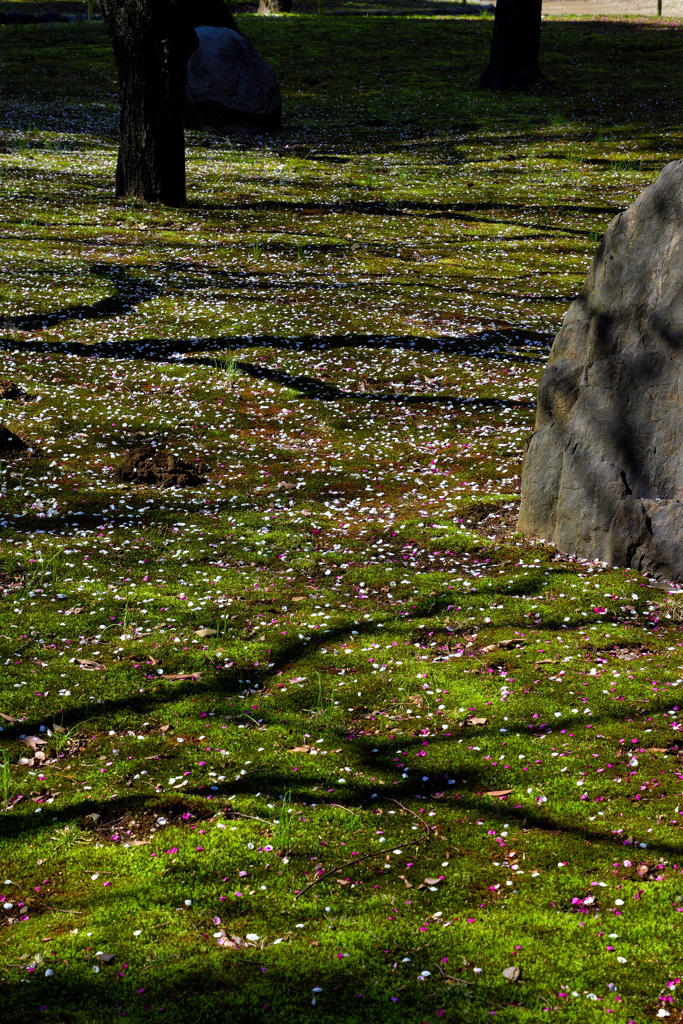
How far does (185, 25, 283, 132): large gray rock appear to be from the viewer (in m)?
29.4

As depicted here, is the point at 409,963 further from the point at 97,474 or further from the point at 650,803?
the point at 97,474

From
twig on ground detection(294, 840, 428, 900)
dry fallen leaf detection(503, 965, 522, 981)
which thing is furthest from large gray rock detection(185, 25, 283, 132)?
dry fallen leaf detection(503, 965, 522, 981)

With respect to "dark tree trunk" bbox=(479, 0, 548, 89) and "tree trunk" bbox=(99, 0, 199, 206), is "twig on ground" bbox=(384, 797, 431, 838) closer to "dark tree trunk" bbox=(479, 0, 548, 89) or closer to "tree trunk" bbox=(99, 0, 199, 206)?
"tree trunk" bbox=(99, 0, 199, 206)

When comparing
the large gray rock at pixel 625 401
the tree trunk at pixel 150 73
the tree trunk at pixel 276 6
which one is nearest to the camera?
the large gray rock at pixel 625 401

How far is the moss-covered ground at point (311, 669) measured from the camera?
418cm

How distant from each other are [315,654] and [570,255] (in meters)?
15.2

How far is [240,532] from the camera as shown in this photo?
31.4ft

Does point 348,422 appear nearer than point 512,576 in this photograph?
No

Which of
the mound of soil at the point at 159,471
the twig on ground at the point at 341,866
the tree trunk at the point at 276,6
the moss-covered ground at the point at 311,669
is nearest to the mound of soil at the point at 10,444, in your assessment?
the moss-covered ground at the point at 311,669

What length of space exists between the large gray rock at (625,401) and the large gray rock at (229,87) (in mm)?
24672

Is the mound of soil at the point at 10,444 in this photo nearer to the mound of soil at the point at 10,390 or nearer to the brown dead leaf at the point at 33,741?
the mound of soil at the point at 10,390

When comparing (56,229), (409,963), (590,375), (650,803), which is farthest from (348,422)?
(56,229)

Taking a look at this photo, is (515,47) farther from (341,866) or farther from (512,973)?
(512,973)

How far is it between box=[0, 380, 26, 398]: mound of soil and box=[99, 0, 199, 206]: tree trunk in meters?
9.96
